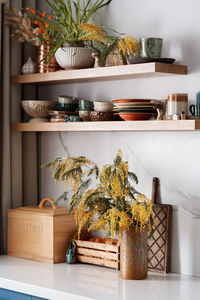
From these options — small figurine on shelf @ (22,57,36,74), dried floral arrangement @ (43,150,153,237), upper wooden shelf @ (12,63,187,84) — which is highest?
small figurine on shelf @ (22,57,36,74)

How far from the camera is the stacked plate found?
248 cm

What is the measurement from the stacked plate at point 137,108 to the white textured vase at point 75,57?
14.4 inches

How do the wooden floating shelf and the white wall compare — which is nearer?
the wooden floating shelf

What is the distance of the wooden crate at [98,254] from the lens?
2605mm

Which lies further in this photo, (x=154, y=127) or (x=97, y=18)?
(x=97, y=18)

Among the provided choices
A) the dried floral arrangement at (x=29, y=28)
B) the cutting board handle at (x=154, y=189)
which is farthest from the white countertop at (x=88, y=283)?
the dried floral arrangement at (x=29, y=28)

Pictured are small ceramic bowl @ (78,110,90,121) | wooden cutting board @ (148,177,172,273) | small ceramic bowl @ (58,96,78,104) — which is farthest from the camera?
small ceramic bowl @ (58,96,78,104)

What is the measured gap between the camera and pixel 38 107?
292cm

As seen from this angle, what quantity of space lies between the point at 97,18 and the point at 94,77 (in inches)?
15.8

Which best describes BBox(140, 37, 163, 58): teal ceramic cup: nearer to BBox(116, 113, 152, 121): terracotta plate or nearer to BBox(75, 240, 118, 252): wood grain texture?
BBox(116, 113, 152, 121): terracotta plate

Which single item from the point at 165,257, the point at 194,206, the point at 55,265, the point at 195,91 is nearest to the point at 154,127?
the point at 195,91

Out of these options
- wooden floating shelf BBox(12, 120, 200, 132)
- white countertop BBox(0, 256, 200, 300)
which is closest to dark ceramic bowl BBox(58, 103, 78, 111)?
wooden floating shelf BBox(12, 120, 200, 132)

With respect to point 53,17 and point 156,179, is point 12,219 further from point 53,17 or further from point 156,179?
point 53,17

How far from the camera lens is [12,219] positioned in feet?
9.61
